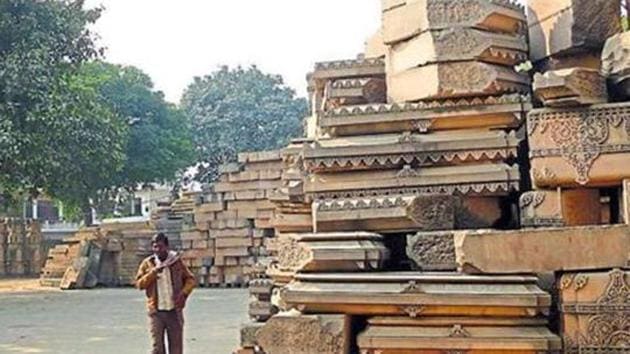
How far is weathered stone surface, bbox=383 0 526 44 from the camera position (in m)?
4.98

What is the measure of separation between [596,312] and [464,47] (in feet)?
5.66

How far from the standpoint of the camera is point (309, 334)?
4453 millimetres

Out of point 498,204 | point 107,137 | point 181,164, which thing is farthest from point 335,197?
point 181,164

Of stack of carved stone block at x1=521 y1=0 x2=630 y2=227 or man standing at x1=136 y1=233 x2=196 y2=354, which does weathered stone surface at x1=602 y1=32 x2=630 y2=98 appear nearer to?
stack of carved stone block at x1=521 y1=0 x2=630 y2=227

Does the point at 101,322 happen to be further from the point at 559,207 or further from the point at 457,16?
the point at 559,207

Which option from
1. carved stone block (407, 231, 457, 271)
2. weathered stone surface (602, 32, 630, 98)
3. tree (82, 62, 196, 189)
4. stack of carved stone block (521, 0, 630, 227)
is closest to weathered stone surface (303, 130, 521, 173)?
stack of carved stone block (521, 0, 630, 227)

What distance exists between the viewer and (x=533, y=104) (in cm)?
492

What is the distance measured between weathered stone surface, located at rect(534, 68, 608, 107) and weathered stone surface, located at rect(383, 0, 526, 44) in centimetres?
70

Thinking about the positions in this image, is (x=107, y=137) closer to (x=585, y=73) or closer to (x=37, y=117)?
(x=37, y=117)

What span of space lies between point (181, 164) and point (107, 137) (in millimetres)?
17880

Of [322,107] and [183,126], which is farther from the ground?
[183,126]

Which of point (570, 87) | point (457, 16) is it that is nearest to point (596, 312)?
point (570, 87)

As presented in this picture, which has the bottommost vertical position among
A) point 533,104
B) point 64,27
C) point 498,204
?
point 498,204

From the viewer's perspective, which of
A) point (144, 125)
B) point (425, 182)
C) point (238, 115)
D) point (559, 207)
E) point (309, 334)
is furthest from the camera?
point (238, 115)
